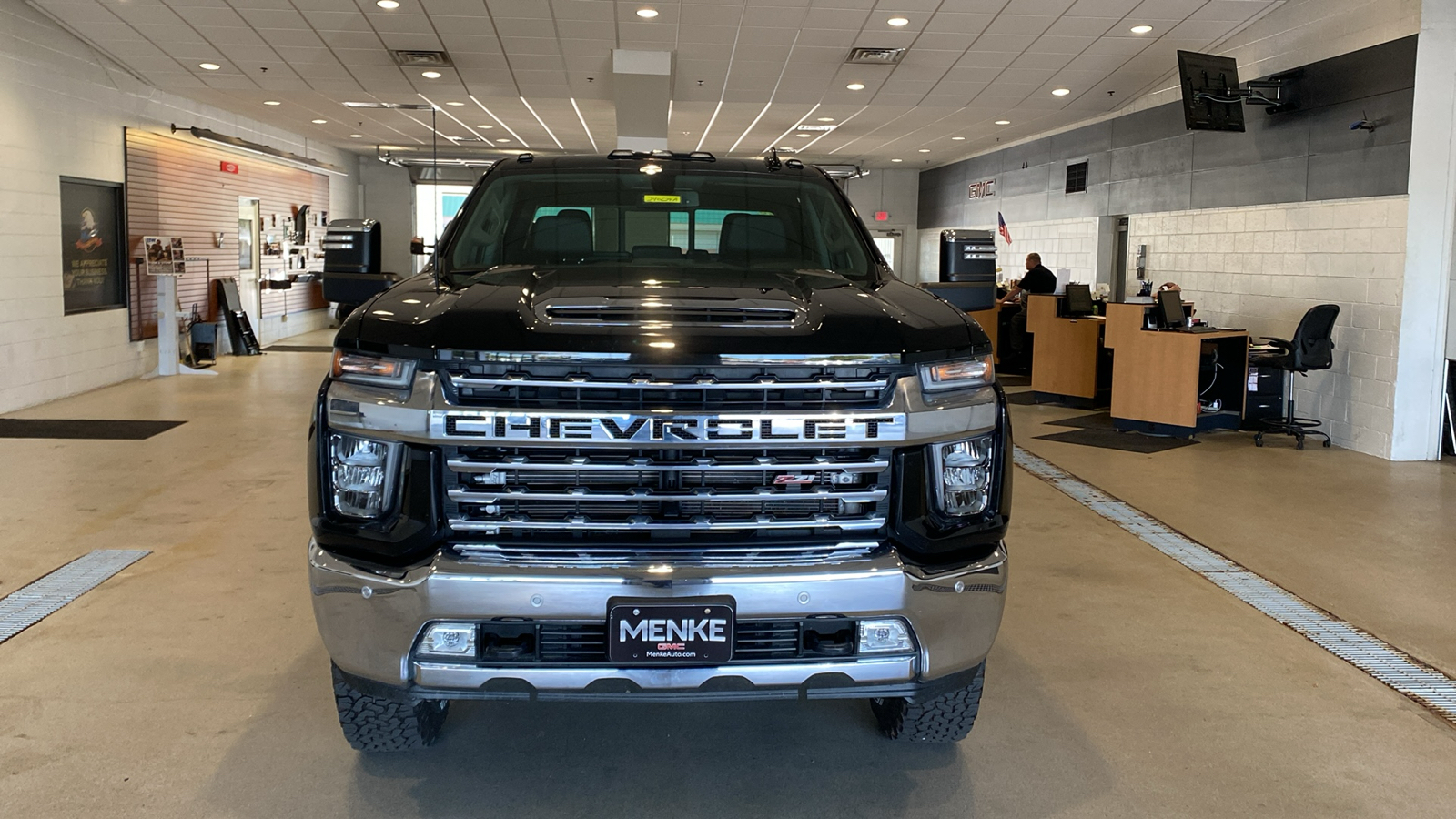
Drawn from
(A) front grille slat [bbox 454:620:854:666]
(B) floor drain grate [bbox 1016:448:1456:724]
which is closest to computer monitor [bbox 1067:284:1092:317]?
(B) floor drain grate [bbox 1016:448:1456:724]

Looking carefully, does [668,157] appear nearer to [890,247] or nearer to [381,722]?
[381,722]

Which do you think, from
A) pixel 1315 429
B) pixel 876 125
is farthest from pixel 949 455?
pixel 876 125

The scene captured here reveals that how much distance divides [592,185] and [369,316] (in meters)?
1.13

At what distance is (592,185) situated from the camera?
3.21 meters

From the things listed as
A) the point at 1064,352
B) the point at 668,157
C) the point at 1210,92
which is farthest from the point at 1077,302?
the point at 668,157

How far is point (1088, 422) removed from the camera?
870cm

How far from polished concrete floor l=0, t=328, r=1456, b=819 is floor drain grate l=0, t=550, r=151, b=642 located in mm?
72

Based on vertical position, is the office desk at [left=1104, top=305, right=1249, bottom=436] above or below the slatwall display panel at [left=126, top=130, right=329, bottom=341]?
below

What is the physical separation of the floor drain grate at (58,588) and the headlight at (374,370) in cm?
212

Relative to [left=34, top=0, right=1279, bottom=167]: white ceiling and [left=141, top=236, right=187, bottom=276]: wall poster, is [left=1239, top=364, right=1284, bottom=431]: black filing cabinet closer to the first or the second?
[left=34, top=0, right=1279, bottom=167]: white ceiling

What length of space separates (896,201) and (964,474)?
21.3m

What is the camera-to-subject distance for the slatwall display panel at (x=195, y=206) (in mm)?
10992

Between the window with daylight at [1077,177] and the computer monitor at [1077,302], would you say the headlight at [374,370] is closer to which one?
the computer monitor at [1077,302]

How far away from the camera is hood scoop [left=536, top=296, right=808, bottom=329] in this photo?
2174 millimetres
